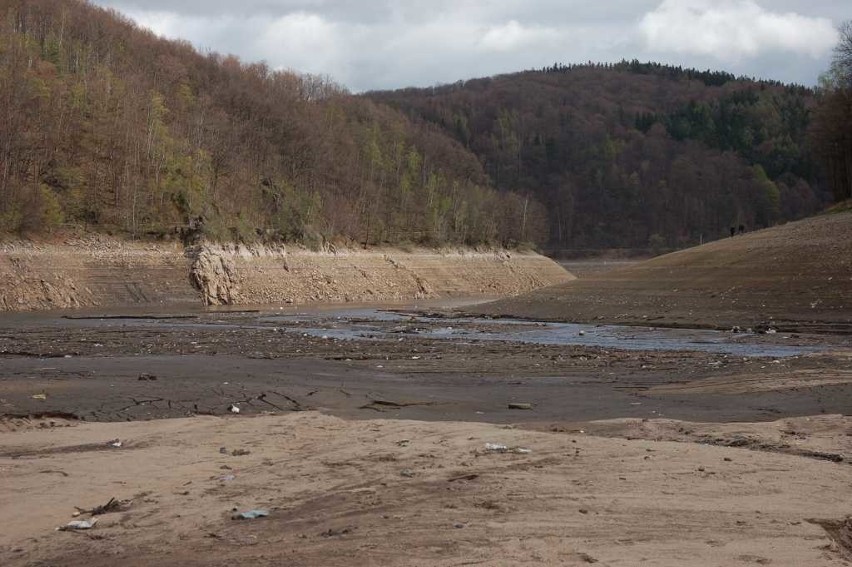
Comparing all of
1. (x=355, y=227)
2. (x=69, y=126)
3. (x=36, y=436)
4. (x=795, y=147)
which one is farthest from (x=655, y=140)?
(x=36, y=436)

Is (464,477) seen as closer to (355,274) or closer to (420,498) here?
(420,498)

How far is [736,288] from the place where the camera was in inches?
1484

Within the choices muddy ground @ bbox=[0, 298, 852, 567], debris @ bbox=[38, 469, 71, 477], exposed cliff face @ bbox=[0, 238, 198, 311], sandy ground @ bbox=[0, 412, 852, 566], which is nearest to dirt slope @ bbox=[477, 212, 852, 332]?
muddy ground @ bbox=[0, 298, 852, 567]

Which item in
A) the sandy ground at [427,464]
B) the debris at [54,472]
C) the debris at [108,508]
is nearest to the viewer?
the sandy ground at [427,464]

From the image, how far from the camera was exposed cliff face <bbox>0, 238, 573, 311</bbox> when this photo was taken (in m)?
51.7

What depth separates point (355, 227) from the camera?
8806 centimetres

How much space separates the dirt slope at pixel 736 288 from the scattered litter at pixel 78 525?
2848 cm

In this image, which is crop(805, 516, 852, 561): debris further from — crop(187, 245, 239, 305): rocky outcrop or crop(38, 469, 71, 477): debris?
crop(187, 245, 239, 305): rocky outcrop

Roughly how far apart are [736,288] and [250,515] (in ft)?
110

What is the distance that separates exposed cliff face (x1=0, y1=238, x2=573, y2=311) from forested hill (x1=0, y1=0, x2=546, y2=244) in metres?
3.05

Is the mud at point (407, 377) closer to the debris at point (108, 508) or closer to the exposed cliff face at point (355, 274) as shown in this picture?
the debris at point (108, 508)

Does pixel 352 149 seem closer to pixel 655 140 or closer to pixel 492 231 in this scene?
pixel 492 231

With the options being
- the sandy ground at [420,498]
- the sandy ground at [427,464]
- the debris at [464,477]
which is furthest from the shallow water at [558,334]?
the debris at [464,477]

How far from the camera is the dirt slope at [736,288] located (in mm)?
33875
